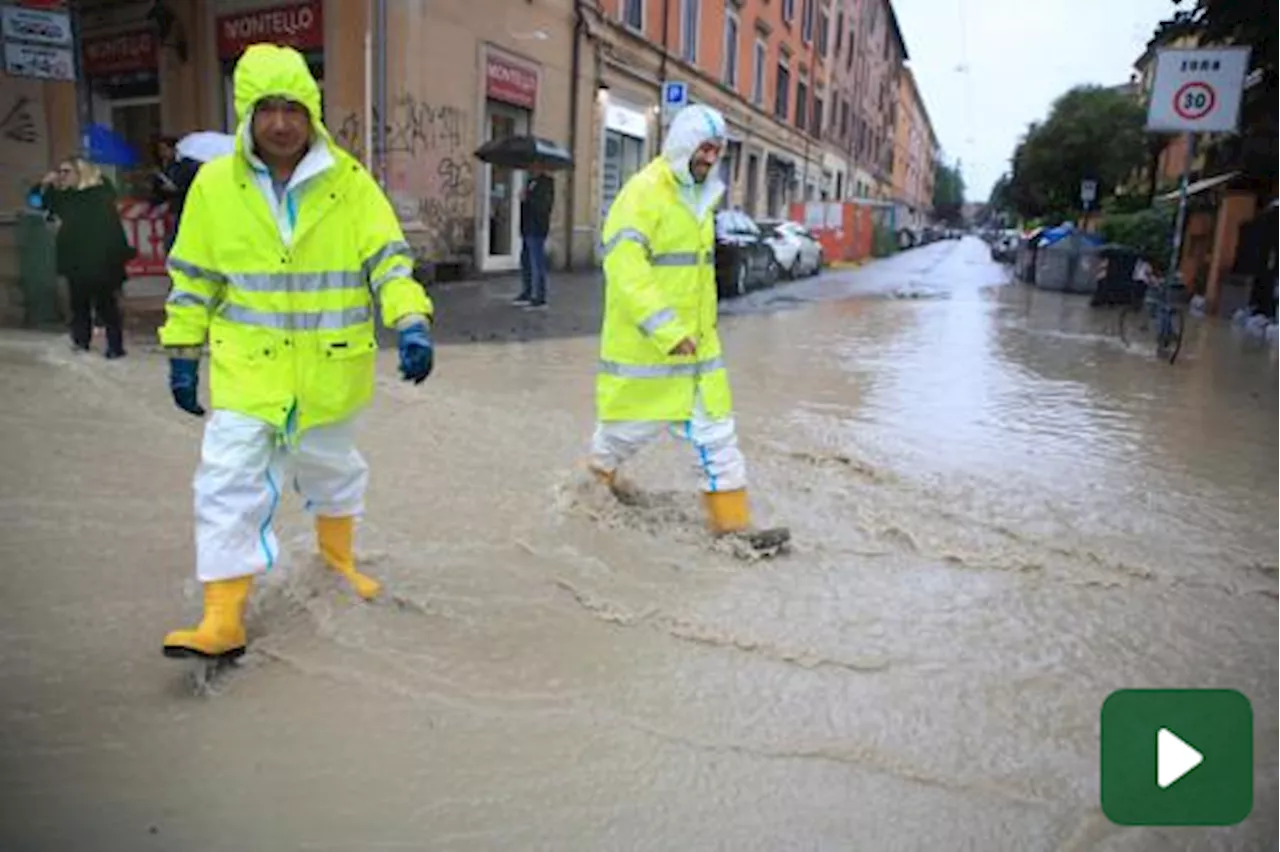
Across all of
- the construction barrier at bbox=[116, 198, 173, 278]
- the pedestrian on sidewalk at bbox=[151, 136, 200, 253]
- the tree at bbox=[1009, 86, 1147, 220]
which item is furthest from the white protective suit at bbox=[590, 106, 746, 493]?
the tree at bbox=[1009, 86, 1147, 220]

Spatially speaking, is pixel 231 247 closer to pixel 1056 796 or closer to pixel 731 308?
pixel 1056 796

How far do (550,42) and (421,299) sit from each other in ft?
55.1

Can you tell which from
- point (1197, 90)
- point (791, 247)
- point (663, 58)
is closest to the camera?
point (1197, 90)

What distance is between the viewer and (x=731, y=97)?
29.6 meters

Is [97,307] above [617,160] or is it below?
below

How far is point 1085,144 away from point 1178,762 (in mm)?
40167

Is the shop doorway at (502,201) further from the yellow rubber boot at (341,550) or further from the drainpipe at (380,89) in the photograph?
the yellow rubber boot at (341,550)

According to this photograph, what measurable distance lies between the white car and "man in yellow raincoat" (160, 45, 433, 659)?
1800 centimetres

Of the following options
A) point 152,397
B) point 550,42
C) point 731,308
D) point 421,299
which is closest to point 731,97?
point 550,42

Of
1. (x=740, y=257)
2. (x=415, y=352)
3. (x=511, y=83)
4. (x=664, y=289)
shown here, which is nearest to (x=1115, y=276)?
(x=740, y=257)

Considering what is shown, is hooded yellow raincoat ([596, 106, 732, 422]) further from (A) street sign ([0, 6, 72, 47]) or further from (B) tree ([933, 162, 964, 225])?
(B) tree ([933, 162, 964, 225])

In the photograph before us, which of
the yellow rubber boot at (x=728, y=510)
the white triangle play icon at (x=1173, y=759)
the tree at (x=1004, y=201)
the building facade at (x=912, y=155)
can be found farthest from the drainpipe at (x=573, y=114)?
the building facade at (x=912, y=155)

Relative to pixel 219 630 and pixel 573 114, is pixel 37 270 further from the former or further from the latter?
pixel 573 114

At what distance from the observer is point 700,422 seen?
161 inches
